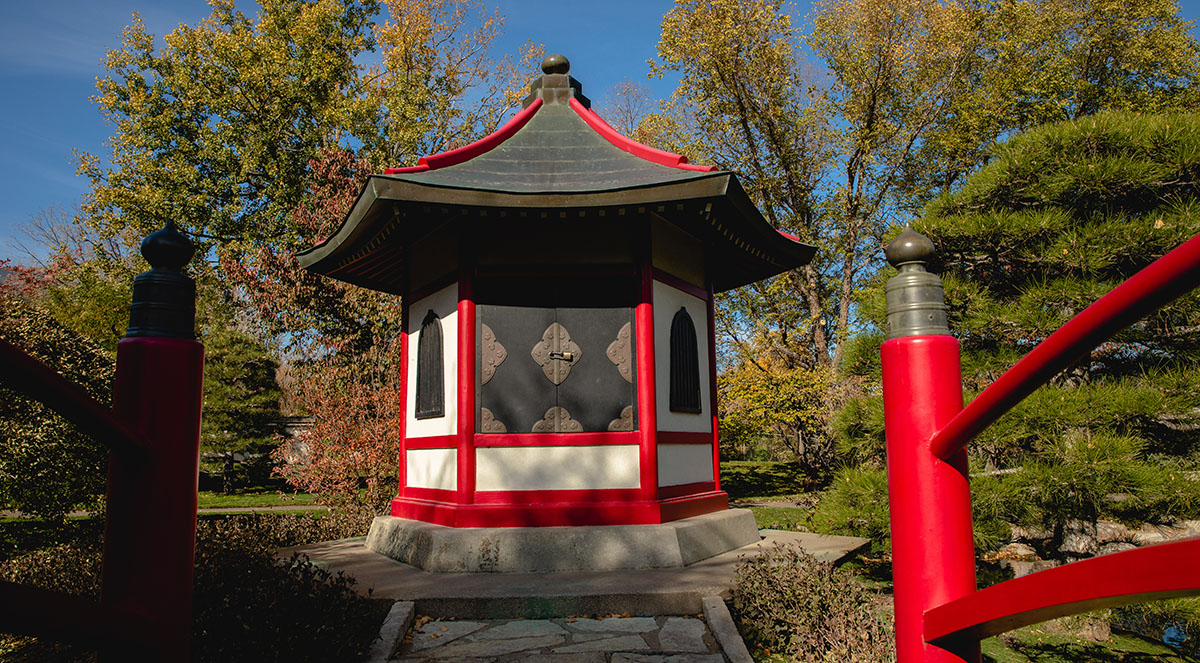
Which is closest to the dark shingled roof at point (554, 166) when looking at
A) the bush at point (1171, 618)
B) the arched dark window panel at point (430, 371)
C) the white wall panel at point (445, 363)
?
the white wall panel at point (445, 363)

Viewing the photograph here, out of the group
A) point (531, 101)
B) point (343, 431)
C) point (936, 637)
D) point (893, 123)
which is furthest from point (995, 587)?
point (893, 123)

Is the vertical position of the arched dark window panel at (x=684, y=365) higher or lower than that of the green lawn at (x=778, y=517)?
higher

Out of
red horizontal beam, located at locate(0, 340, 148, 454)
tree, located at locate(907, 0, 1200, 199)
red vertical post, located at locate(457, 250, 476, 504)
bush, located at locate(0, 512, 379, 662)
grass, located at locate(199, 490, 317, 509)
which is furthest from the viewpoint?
tree, located at locate(907, 0, 1200, 199)

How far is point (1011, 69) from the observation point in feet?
58.7

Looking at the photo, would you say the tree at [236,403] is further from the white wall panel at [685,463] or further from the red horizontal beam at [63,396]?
the red horizontal beam at [63,396]

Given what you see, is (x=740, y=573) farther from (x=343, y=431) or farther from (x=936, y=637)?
(x=343, y=431)

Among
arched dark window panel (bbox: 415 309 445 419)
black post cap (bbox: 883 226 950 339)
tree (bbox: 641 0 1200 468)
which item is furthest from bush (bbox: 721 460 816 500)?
black post cap (bbox: 883 226 950 339)

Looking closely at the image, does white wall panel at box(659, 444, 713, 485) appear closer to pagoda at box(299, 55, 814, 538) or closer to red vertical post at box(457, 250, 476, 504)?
pagoda at box(299, 55, 814, 538)

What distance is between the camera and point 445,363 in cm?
686

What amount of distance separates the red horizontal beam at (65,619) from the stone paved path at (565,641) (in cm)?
325

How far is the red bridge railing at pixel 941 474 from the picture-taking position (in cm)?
85

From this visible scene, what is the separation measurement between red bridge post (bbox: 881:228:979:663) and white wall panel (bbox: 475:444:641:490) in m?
5.26

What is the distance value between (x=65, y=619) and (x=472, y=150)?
674cm

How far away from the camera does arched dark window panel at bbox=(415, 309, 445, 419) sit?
698cm
